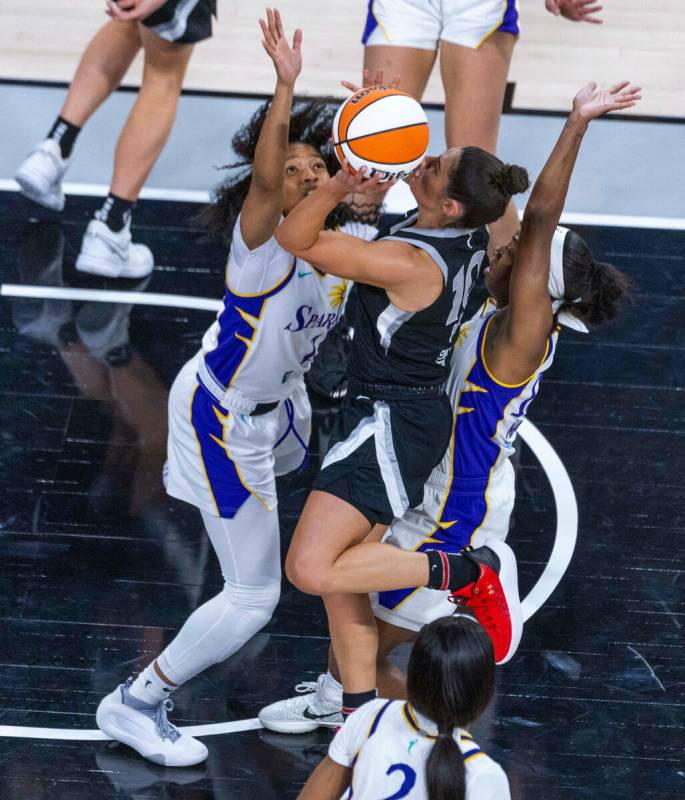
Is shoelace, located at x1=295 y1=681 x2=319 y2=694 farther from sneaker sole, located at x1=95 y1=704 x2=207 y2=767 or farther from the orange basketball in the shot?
the orange basketball

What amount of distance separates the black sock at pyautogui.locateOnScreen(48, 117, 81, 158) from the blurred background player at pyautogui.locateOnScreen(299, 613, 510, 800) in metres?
4.39

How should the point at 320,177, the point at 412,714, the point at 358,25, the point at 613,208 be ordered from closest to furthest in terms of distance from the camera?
the point at 412,714, the point at 320,177, the point at 613,208, the point at 358,25

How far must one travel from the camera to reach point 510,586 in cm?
392

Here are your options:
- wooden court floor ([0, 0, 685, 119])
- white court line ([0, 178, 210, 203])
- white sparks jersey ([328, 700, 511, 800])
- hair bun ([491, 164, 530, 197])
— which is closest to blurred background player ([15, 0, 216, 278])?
white court line ([0, 178, 210, 203])

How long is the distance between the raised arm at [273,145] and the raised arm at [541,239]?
0.71 m

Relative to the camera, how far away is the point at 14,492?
5035 millimetres

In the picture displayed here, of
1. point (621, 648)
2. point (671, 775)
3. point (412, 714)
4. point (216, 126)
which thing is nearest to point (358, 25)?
point (216, 126)

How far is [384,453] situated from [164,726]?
43.3 inches

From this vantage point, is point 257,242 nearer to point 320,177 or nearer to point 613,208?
point 320,177

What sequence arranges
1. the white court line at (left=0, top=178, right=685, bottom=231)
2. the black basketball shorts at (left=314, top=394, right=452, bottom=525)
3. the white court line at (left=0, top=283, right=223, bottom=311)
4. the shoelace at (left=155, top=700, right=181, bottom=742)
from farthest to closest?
the white court line at (left=0, top=178, right=685, bottom=231) → the white court line at (left=0, top=283, right=223, bottom=311) → the shoelace at (left=155, top=700, right=181, bottom=742) → the black basketball shorts at (left=314, top=394, right=452, bottom=525)

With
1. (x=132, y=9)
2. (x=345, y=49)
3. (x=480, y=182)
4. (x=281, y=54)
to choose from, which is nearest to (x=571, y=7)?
(x=480, y=182)

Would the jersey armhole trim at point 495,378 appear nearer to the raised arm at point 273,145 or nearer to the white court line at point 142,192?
the raised arm at point 273,145

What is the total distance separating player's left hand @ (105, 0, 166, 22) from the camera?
565 centimetres

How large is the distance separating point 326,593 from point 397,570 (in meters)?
0.22
